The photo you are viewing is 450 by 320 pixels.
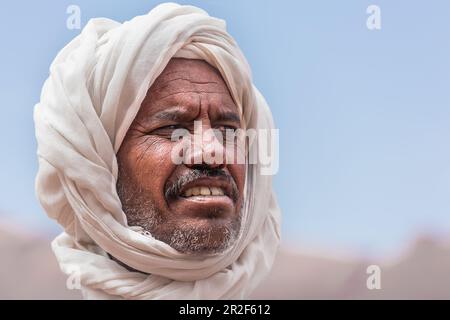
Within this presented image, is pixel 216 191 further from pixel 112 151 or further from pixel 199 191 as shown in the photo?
pixel 112 151

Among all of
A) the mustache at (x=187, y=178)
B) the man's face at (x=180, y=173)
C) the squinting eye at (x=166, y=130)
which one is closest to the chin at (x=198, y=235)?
the man's face at (x=180, y=173)

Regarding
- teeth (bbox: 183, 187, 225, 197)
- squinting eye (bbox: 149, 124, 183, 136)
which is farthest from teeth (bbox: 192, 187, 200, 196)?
squinting eye (bbox: 149, 124, 183, 136)

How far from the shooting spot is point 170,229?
2.49 m

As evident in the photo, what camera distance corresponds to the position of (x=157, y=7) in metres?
2.70

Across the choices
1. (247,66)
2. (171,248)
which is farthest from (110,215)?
(247,66)

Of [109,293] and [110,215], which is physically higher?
[110,215]

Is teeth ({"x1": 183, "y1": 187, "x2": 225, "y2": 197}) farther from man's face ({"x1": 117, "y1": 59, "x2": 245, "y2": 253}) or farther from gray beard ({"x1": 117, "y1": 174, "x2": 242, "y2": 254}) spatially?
gray beard ({"x1": 117, "y1": 174, "x2": 242, "y2": 254})

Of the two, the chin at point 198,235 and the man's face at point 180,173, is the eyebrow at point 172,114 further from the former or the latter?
the chin at point 198,235

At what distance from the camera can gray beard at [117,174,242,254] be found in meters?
2.46

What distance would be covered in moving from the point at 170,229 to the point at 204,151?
0.31 metres

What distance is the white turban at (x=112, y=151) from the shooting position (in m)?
2.50

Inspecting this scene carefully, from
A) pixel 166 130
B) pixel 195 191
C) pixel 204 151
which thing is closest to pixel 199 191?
pixel 195 191

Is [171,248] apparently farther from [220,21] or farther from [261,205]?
[220,21]

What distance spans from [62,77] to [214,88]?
22.5 inches
